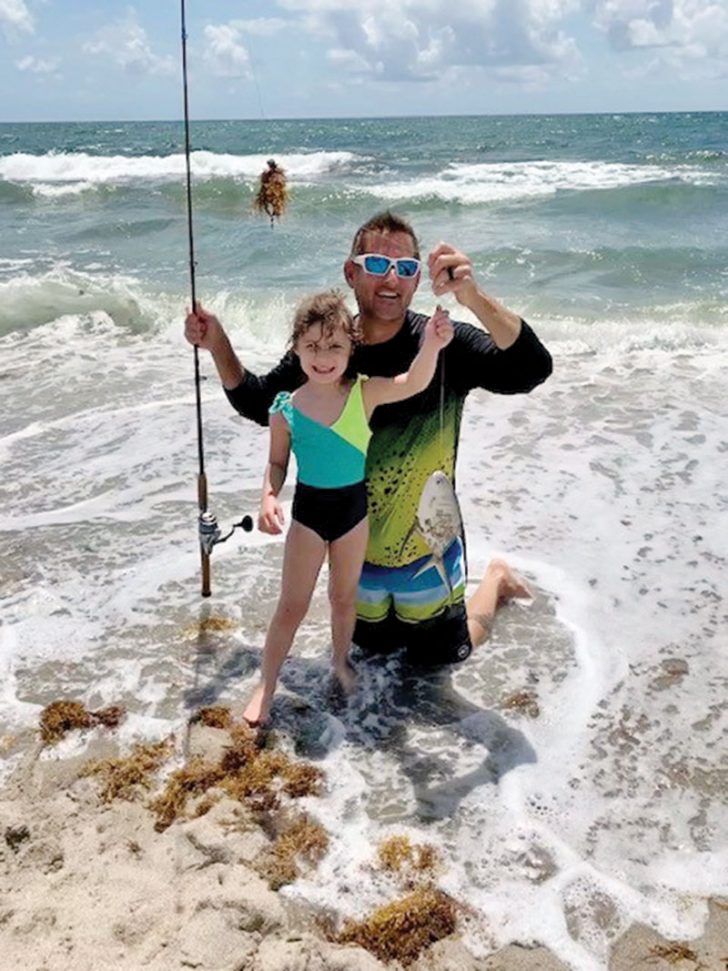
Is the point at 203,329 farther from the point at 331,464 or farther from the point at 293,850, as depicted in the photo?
the point at 293,850

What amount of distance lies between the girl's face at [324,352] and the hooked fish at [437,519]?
0.64 metres

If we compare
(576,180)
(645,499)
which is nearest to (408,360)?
(645,499)

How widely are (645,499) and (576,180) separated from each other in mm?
24087

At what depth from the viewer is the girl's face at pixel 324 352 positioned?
A: 3.33 m

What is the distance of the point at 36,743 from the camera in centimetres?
355

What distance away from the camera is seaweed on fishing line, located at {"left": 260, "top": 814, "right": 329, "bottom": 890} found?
2.89 metres

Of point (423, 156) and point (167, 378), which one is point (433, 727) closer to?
point (167, 378)

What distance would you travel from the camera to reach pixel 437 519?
3723mm

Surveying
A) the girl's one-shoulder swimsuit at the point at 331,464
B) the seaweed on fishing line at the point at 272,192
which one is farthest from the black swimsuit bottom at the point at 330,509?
the seaweed on fishing line at the point at 272,192

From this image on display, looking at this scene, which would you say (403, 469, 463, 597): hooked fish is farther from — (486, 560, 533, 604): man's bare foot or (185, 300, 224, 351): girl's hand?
(185, 300, 224, 351): girl's hand

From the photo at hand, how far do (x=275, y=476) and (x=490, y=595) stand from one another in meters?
1.44

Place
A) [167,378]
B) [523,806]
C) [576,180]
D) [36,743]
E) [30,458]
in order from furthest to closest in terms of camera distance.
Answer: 1. [576,180]
2. [167,378]
3. [30,458]
4. [36,743]
5. [523,806]

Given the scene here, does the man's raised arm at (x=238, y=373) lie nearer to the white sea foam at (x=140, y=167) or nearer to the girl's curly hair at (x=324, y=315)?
the girl's curly hair at (x=324, y=315)

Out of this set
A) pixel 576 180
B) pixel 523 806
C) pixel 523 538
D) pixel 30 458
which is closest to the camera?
pixel 523 806
